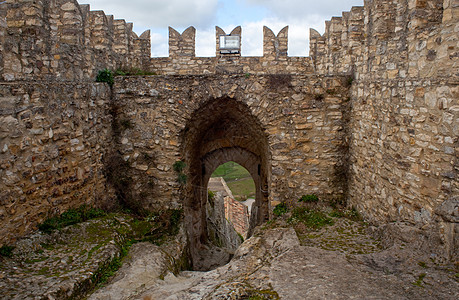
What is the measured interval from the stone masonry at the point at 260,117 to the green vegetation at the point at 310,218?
386mm

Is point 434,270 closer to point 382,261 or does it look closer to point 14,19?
point 382,261

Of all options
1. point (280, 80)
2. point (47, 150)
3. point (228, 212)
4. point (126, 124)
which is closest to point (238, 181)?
point (228, 212)

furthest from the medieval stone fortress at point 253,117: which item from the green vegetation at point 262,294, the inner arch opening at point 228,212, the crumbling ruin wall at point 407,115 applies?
the inner arch opening at point 228,212

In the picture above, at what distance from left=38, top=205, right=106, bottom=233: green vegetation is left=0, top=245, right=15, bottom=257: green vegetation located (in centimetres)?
56

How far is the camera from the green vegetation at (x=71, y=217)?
4.57 metres

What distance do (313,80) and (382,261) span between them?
3347 mm

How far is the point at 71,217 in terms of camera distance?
5.04 m

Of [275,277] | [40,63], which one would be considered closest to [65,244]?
[40,63]

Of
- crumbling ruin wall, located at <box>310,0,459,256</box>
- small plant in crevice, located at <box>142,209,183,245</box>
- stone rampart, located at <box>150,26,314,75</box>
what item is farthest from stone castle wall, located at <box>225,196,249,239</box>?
crumbling ruin wall, located at <box>310,0,459,256</box>

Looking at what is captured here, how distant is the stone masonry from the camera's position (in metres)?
3.72

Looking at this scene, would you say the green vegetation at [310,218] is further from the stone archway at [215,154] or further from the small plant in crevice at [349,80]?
the small plant in crevice at [349,80]

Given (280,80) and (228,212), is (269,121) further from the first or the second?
(228,212)

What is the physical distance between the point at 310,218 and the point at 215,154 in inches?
159

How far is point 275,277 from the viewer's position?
3.69 metres
